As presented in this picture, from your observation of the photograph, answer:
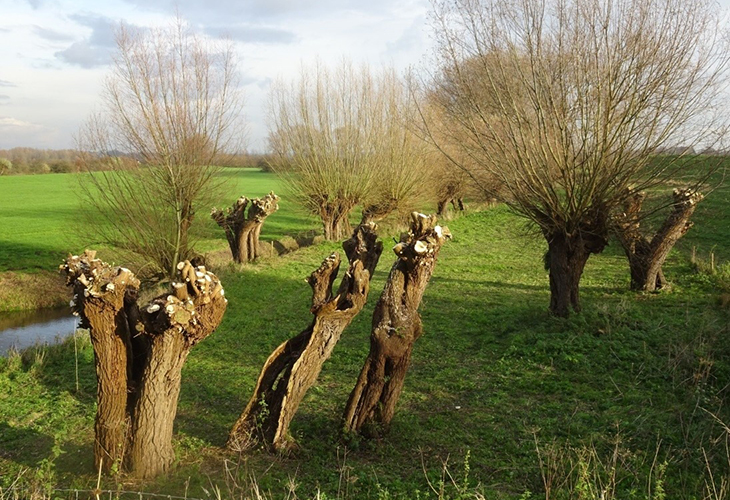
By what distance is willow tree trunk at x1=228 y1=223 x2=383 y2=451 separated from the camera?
5.70 m

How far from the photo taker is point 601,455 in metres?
5.54

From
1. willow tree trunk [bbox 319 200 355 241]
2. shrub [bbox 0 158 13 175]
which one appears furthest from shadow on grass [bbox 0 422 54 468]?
shrub [bbox 0 158 13 175]

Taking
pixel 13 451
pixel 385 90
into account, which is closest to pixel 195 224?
pixel 385 90

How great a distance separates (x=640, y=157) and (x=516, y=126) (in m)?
1.77

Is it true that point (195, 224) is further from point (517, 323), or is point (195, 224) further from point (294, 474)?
point (294, 474)

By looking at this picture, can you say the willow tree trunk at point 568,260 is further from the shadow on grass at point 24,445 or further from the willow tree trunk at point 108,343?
the shadow on grass at point 24,445

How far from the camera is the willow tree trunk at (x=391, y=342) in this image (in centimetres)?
601

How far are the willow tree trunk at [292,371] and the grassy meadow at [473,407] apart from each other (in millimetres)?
213

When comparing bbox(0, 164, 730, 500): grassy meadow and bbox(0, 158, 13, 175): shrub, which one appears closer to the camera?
bbox(0, 164, 730, 500): grassy meadow

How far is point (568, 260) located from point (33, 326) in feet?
44.0

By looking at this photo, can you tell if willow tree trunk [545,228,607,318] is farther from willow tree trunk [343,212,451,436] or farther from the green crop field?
the green crop field

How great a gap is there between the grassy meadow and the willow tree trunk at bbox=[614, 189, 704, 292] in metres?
0.42

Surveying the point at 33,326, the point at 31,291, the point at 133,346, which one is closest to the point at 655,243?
the point at 133,346

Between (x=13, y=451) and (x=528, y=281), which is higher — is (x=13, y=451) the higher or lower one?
the lower one
